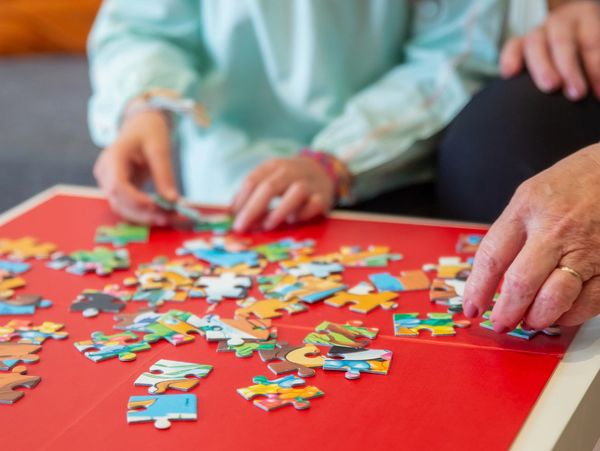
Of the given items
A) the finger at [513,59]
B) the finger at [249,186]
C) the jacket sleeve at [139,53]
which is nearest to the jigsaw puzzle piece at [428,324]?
the finger at [249,186]

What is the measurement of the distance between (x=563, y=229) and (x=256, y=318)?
1.03 ft

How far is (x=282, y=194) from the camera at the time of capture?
50.0 inches

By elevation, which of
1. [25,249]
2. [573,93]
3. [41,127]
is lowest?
[41,127]

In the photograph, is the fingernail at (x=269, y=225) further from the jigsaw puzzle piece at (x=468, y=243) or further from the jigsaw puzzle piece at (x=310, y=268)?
the jigsaw puzzle piece at (x=468, y=243)

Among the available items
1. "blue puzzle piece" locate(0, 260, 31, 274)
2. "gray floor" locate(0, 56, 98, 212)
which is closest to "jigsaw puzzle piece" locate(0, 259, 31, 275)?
"blue puzzle piece" locate(0, 260, 31, 274)

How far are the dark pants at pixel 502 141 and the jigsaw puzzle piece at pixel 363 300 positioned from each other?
0.39m

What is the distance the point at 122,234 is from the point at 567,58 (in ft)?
2.21

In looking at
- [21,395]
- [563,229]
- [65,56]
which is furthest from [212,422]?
[65,56]

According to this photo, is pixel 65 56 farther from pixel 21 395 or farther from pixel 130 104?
pixel 21 395

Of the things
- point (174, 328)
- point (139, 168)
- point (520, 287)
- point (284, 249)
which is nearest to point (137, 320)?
point (174, 328)

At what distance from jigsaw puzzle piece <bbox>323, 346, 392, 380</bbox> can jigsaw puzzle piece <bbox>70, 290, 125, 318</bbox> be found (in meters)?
0.26

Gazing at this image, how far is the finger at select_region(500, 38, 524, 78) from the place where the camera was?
4.32 feet

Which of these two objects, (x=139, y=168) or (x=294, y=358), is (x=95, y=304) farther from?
(x=139, y=168)

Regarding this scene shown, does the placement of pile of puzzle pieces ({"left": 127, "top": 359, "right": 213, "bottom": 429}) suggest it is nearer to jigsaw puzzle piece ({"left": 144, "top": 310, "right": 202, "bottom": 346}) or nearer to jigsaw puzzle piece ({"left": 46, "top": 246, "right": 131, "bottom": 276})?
jigsaw puzzle piece ({"left": 144, "top": 310, "right": 202, "bottom": 346})
